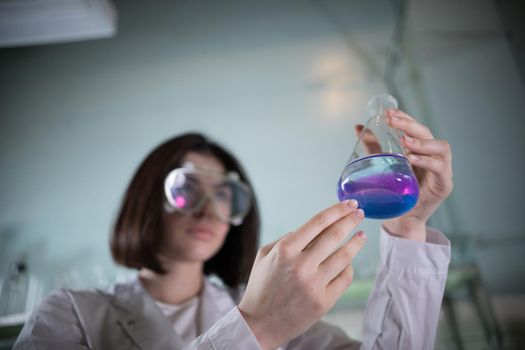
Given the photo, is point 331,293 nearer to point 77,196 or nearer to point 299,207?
point 299,207

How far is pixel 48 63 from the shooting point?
61.6 inches

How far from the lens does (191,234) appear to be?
0.83 metres

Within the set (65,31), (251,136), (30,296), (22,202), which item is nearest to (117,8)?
(65,31)

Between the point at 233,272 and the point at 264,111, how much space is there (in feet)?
2.13

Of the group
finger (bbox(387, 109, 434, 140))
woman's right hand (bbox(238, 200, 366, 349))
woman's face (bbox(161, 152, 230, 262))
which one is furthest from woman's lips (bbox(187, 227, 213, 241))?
finger (bbox(387, 109, 434, 140))

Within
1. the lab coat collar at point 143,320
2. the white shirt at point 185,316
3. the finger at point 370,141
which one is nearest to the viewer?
the finger at point 370,141

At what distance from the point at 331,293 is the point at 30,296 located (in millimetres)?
1519

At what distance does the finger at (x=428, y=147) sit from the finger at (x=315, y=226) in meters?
0.16

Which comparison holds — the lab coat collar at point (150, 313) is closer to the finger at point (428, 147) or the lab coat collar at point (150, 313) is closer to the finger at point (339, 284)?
the finger at point (339, 284)

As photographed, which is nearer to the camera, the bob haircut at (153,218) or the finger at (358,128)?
the finger at (358,128)

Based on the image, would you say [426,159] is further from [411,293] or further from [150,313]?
[150,313]

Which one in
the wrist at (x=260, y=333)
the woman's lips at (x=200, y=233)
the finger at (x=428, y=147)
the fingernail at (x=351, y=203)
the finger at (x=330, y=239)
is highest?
the finger at (x=428, y=147)

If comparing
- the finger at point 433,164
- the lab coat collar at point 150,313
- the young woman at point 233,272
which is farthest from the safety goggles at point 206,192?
the finger at point 433,164

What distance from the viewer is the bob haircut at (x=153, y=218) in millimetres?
849
